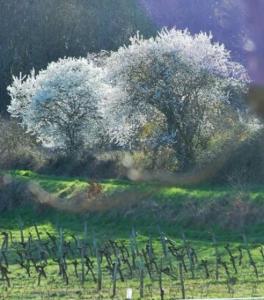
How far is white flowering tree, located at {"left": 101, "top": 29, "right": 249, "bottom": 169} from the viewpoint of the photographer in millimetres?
45688

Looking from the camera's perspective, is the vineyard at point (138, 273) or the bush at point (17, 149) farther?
the bush at point (17, 149)

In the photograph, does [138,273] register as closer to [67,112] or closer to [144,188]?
[144,188]

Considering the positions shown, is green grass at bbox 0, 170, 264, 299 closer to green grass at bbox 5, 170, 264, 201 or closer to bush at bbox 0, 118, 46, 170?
green grass at bbox 5, 170, 264, 201

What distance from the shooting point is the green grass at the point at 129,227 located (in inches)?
769

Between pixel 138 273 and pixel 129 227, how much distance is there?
11.7 meters

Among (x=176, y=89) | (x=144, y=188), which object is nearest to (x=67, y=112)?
(x=176, y=89)

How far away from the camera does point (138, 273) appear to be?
21.9 metres

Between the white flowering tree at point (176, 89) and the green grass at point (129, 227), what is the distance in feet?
17.9

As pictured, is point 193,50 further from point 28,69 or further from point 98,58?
point 28,69

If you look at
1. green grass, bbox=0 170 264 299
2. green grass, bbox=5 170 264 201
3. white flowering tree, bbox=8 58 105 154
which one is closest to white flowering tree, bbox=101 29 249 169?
green grass, bbox=5 170 264 201

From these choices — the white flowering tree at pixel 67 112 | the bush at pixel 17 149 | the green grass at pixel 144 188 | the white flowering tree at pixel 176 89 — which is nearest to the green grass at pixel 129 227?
the green grass at pixel 144 188

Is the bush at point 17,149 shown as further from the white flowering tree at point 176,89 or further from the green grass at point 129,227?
the white flowering tree at point 176,89

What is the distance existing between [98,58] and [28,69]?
114ft

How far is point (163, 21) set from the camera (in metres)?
113
